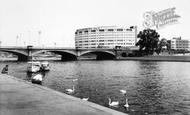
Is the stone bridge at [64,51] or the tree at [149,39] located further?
the tree at [149,39]

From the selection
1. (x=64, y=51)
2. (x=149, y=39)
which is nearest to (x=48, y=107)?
(x=64, y=51)

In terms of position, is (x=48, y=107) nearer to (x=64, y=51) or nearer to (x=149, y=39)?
(x=64, y=51)

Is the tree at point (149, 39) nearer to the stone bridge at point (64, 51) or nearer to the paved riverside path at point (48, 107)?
the stone bridge at point (64, 51)

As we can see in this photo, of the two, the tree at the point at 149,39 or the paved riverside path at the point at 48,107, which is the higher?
the tree at the point at 149,39

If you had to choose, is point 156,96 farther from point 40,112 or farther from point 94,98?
point 40,112

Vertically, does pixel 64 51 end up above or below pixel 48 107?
above

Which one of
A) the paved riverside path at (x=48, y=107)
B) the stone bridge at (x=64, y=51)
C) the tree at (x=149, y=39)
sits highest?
the tree at (x=149, y=39)

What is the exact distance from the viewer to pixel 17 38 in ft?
526

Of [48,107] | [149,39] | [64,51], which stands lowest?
[48,107]

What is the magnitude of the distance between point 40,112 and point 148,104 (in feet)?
39.2

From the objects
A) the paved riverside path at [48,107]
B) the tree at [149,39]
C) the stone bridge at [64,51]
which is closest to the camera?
the paved riverside path at [48,107]

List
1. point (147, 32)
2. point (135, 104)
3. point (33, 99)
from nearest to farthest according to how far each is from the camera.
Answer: point (33, 99) < point (135, 104) < point (147, 32)

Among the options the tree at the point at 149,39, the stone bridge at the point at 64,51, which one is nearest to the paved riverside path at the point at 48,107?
the stone bridge at the point at 64,51

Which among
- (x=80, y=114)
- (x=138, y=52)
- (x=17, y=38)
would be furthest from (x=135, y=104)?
(x=17, y=38)
